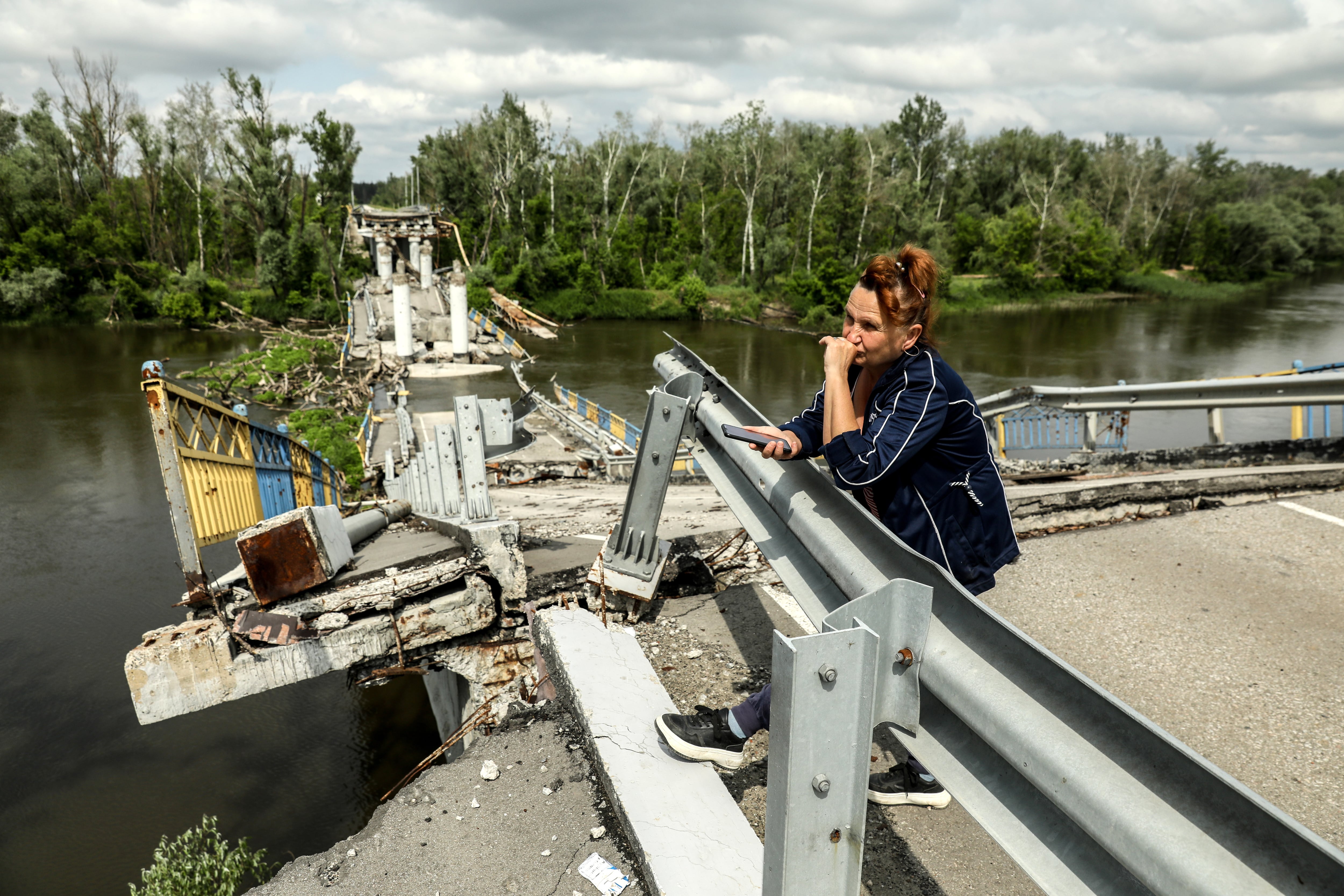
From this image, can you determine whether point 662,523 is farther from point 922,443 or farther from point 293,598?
point 922,443

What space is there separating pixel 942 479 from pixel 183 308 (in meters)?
49.9

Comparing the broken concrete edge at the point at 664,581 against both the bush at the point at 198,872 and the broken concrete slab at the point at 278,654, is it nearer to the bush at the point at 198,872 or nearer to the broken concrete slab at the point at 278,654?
the broken concrete slab at the point at 278,654

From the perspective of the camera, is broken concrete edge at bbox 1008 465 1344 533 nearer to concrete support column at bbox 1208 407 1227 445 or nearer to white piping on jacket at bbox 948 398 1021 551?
concrete support column at bbox 1208 407 1227 445

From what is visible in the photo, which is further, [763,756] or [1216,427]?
[1216,427]

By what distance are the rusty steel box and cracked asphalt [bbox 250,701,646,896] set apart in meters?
1.43

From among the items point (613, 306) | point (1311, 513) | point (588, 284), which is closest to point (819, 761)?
point (1311, 513)

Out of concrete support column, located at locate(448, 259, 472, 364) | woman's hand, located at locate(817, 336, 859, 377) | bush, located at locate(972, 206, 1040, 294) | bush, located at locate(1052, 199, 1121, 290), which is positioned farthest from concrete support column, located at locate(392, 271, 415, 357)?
bush, located at locate(1052, 199, 1121, 290)

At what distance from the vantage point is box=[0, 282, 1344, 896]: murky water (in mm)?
8109

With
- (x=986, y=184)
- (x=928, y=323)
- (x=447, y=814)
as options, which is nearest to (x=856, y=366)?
(x=928, y=323)

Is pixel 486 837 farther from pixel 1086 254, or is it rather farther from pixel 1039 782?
pixel 1086 254

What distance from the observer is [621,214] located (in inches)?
2280

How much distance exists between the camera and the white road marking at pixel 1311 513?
501cm

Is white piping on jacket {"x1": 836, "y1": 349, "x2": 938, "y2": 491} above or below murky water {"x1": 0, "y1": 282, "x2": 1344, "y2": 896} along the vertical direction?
above

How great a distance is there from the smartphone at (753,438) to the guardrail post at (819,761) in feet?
3.05
